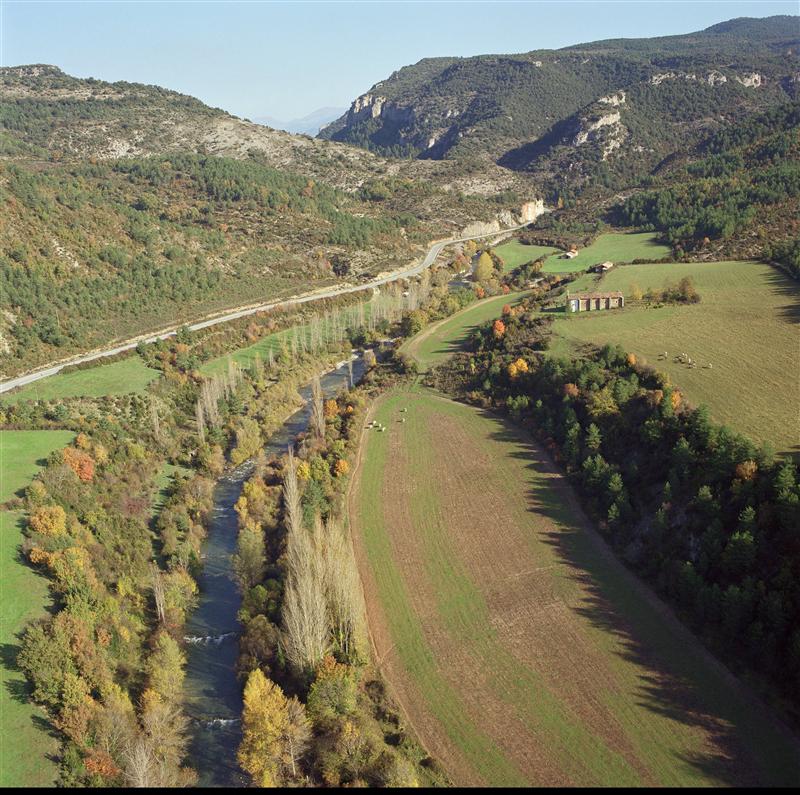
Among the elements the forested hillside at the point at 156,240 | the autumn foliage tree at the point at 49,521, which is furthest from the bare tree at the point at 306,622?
the forested hillside at the point at 156,240

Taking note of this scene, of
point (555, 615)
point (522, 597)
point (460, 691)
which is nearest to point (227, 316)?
point (522, 597)

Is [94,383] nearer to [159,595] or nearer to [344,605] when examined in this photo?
[159,595]

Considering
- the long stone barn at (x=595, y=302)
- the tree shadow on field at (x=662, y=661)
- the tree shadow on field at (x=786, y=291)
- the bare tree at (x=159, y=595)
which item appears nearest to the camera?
the tree shadow on field at (x=662, y=661)

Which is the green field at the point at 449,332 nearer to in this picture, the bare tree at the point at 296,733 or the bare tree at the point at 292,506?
the bare tree at the point at 292,506

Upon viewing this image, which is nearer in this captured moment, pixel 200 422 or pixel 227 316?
pixel 200 422

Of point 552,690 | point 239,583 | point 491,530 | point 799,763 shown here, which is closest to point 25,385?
point 239,583
